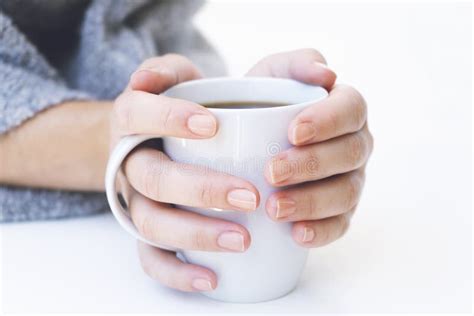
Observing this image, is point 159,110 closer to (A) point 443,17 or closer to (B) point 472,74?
(B) point 472,74

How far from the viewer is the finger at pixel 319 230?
0.47 metres

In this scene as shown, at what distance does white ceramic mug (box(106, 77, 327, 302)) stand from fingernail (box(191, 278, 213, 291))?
11mm

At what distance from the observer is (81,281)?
0.52 m

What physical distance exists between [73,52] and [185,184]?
471mm

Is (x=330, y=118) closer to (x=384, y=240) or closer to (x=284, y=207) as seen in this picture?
(x=284, y=207)

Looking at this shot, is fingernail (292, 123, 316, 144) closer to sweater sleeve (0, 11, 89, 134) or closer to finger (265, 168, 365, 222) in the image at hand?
finger (265, 168, 365, 222)

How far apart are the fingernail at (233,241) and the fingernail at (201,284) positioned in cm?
4

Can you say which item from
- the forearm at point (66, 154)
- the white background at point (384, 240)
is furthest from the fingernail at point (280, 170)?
the forearm at point (66, 154)

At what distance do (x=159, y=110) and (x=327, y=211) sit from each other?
150 mm

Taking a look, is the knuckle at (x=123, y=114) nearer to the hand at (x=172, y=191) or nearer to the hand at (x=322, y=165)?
the hand at (x=172, y=191)

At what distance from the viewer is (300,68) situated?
1.79 ft

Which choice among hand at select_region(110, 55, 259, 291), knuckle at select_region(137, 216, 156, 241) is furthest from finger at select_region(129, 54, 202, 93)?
knuckle at select_region(137, 216, 156, 241)

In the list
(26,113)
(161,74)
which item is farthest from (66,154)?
(161,74)

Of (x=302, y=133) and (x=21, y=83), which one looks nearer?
(x=302, y=133)
